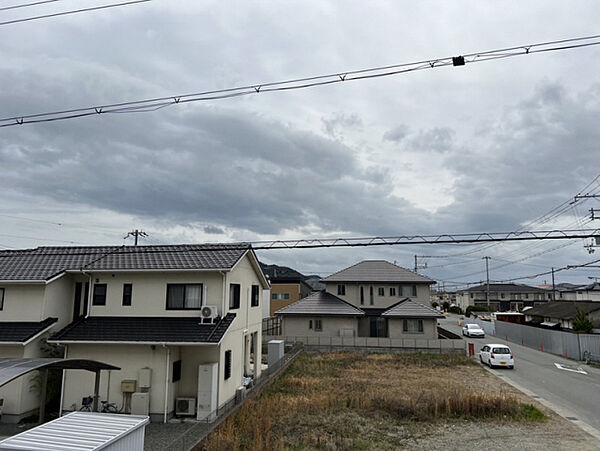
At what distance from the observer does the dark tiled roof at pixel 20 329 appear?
1358cm

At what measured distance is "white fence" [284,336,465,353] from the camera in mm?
28797

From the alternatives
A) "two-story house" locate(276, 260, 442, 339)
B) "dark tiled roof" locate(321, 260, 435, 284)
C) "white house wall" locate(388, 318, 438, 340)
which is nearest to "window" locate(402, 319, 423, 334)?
"two-story house" locate(276, 260, 442, 339)

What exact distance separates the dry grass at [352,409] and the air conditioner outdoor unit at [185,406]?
4.92 ft

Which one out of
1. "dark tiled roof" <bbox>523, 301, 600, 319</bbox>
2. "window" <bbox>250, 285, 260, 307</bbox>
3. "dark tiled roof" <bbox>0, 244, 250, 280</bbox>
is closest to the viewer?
"dark tiled roof" <bbox>0, 244, 250, 280</bbox>

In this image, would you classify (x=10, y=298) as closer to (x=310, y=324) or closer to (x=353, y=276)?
(x=310, y=324)

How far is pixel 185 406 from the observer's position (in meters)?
13.9

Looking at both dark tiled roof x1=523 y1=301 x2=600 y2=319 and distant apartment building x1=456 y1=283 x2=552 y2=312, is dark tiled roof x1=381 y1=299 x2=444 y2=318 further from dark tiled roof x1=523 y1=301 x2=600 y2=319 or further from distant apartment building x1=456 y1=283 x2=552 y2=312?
distant apartment building x1=456 y1=283 x2=552 y2=312

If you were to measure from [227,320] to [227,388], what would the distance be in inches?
102

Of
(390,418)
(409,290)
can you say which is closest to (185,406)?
(390,418)

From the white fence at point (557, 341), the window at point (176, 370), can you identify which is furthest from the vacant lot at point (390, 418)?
the white fence at point (557, 341)

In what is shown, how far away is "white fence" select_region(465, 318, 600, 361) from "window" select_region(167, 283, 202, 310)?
2505 centimetres

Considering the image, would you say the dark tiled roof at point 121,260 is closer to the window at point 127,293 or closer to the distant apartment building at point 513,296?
the window at point 127,293

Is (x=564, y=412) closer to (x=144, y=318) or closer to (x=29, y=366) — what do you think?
(x=144, y=318)

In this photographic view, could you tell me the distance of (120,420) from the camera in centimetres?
865
